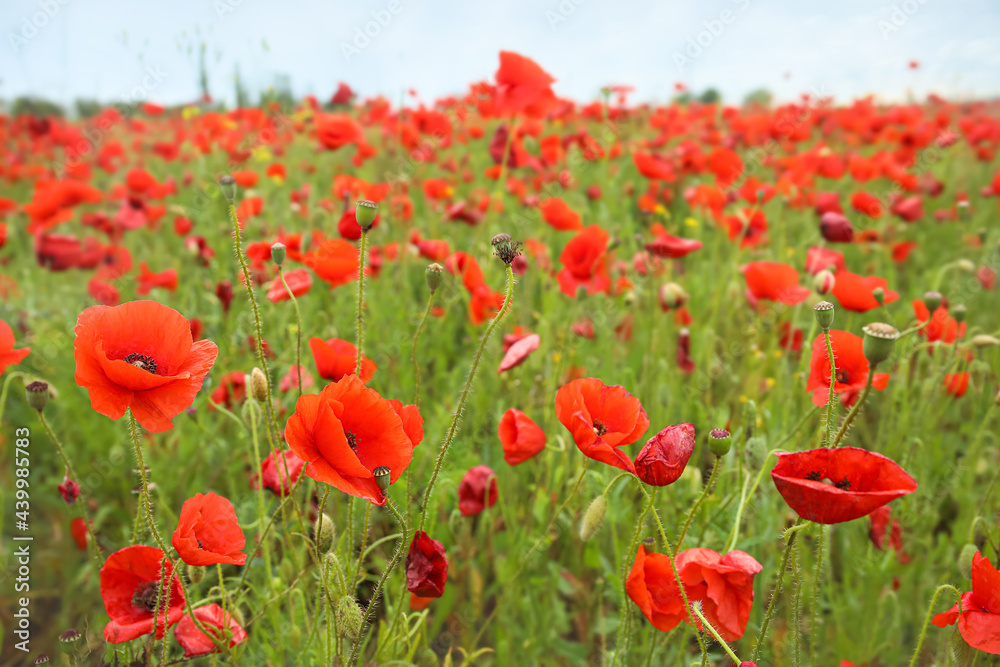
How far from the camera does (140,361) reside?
90 centimetres

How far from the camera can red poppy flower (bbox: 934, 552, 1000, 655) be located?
864mm

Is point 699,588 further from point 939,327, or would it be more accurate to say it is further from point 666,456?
point 939,327

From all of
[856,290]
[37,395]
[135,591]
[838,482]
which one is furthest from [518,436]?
[856,290]

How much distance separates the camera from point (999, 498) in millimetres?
1790

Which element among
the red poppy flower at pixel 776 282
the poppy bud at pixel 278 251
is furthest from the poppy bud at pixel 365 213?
the red poppy flower at pixel 776 282

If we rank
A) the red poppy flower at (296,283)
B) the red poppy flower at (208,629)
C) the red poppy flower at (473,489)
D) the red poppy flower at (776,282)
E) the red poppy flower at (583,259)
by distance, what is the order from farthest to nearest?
the red poppy flower at (583,259) → the red poppy flower at (776,282) → the red poppy flower at (296,283) → the red poppy flower at (473,489) → the red poppy flower at (208,629)

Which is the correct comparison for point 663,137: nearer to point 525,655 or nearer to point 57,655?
point 525,655

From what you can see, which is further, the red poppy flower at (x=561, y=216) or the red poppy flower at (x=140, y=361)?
the red poppy flower at (x=561, y=216)

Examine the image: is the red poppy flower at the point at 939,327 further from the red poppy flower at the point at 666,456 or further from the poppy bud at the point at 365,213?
the poppy bud at the point at 365,213

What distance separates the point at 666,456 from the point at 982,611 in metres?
0.52

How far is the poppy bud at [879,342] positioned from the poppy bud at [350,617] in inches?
30.7

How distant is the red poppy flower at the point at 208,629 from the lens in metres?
0.97

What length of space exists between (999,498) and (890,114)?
179 inches

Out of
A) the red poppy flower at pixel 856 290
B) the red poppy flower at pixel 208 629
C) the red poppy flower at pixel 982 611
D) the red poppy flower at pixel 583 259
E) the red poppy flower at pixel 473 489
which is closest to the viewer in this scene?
the red poppy flower at pixel 982 611
